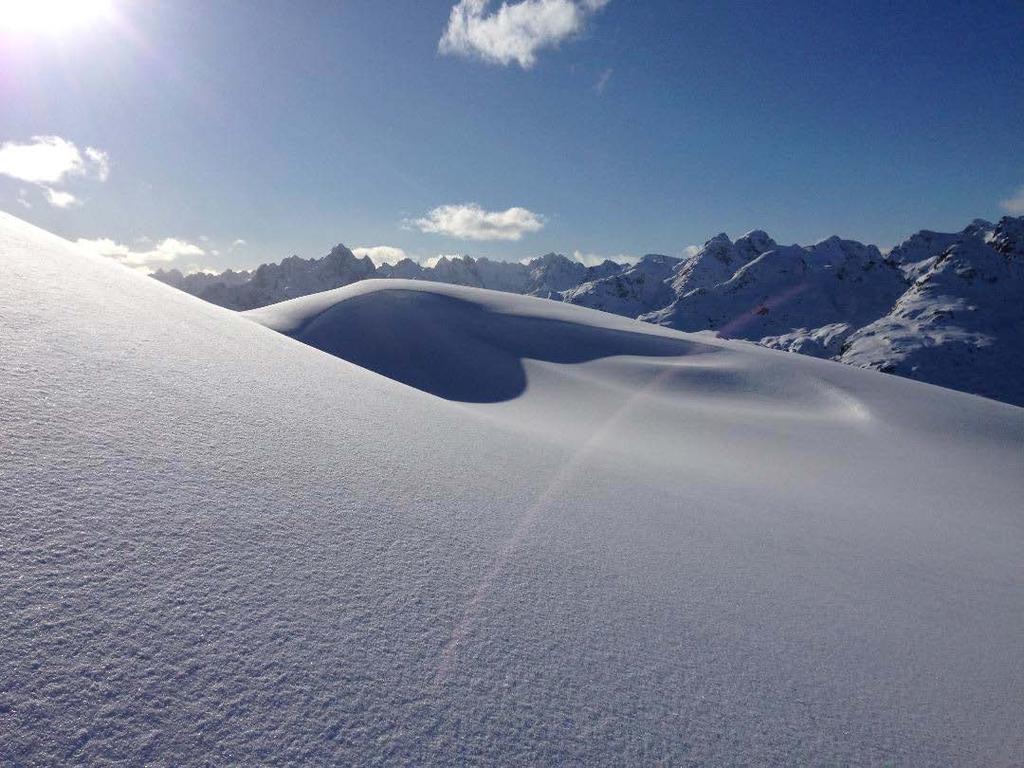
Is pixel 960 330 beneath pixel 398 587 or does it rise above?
above

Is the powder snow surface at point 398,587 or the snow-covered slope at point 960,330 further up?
the snow-covered slope at point 960,330

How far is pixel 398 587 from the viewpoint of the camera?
254 cm

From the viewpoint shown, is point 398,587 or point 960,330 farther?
point 960,330

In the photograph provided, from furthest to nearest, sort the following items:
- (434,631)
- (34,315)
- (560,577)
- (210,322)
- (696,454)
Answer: (696,454)
(210,322)
(34,315)
(560,577)
(434,631)

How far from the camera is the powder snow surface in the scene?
1.74 metres

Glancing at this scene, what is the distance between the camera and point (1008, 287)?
146 metres

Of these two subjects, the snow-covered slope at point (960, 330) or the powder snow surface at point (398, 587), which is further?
the snow-covered slope at point (960, 330)

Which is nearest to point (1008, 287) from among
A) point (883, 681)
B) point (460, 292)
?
point (460, 292)

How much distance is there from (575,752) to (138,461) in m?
2.56

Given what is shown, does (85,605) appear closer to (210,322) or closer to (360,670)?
(360,670)

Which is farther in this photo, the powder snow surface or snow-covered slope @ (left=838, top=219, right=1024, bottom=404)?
snow-covered slope @ (left=838, top=219, right=1024, bottom=404)

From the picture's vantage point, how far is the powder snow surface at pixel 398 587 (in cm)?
174

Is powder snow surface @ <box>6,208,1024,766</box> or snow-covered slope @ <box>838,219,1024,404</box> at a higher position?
snow-covered slope @ <box>838,219,1024,404</box>

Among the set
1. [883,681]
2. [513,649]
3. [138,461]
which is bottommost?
[883,681]
